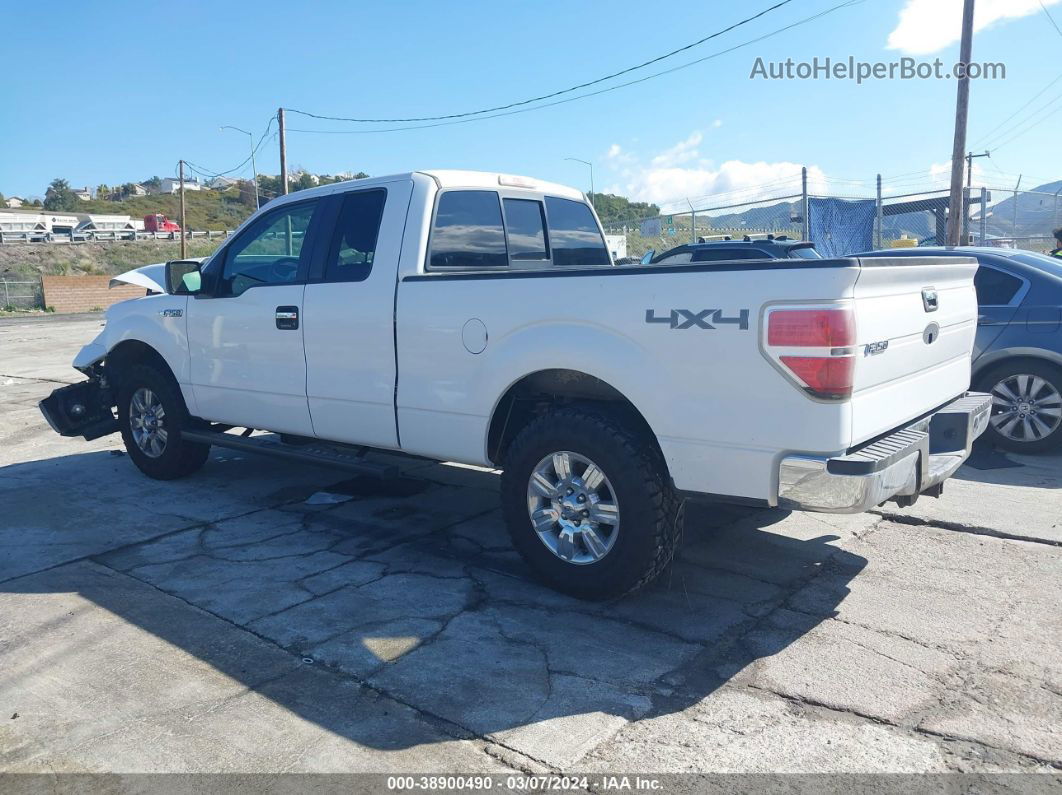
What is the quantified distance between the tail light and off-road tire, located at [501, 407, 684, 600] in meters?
0.88

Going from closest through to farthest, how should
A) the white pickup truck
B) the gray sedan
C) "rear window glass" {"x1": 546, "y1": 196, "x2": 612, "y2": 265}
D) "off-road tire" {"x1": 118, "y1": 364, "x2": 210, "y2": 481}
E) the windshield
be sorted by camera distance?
the white pickup truck < "rear window glass" {"x1": 546, "y1": 196, "x2": 612, "y2": 265} < "off-road tire" {"x1": 118, "y1": 364, "x2": 210, "y2": 481} < the gray sedan < the windshield

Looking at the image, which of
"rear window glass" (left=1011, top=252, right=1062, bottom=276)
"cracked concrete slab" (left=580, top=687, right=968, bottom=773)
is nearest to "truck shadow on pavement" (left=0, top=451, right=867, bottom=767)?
"cracked concrete slab" (left=580, top=687, right=968, bottom=773)

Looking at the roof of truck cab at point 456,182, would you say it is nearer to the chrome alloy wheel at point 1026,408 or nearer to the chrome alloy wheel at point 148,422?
the chrome alloy wheel at point 148,422

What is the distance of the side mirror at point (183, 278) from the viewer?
20.5 feet

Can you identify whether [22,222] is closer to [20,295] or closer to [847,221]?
[20,295]

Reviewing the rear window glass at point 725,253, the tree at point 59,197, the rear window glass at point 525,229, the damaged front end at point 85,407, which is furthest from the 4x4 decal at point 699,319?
the tree at point 59,197

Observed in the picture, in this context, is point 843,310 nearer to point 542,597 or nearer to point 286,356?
point 542,597

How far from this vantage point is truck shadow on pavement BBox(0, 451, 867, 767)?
3494 millimetres

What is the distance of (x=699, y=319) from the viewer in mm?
3748

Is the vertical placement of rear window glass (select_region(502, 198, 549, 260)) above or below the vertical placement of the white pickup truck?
above

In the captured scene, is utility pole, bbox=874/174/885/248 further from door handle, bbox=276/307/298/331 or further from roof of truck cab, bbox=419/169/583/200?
door handle, bbox=276/307/298/331

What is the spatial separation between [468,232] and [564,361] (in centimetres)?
156

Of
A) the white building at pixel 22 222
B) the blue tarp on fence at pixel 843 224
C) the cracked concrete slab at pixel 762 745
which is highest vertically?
the white building at pixel 22 222

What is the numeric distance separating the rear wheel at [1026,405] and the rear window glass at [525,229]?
13.6ft
